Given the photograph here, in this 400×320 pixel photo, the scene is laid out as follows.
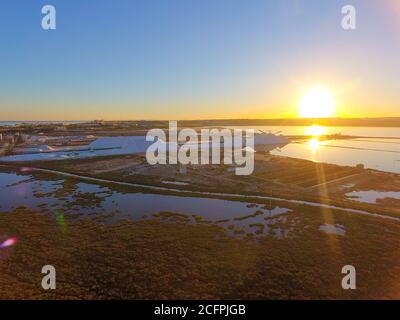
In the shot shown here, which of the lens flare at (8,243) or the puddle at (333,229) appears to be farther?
the puddle at (333,229)

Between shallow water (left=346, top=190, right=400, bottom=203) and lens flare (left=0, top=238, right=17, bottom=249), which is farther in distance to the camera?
shallow water (left=346, top=190, right=400, bottom=203)

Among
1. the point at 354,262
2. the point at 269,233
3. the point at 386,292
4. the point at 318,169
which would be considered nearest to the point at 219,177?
the point at 318,169

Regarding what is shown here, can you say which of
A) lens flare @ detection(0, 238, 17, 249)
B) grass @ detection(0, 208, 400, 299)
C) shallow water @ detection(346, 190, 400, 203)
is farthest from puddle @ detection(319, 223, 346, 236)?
lens flare @ detection(0, 238, 17, 249)

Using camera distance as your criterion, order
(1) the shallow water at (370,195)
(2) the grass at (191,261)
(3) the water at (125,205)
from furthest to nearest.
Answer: (1) the shallow water at (370,195) → (3) the water at (125,205) → (2) the grass at (191,261)

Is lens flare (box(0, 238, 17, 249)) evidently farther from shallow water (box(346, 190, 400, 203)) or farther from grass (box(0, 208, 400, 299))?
shallow water (box(346, 190, 400, 203))

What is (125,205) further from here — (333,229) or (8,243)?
(333,229)

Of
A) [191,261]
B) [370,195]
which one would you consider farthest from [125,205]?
[370,195]

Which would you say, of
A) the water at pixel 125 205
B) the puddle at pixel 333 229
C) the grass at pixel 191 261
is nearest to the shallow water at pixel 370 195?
the grass at pixel 191 261

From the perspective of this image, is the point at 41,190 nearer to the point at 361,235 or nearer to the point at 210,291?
the point at 210,291

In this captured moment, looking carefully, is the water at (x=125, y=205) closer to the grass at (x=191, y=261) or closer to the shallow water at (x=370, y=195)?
the grass at (x=191, y=261)

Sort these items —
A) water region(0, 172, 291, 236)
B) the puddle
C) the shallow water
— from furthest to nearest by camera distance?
the shallow water
water region(0, 172, 291, 236)
the puddle

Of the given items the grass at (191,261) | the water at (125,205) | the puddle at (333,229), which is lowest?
the grass at (191,261)
